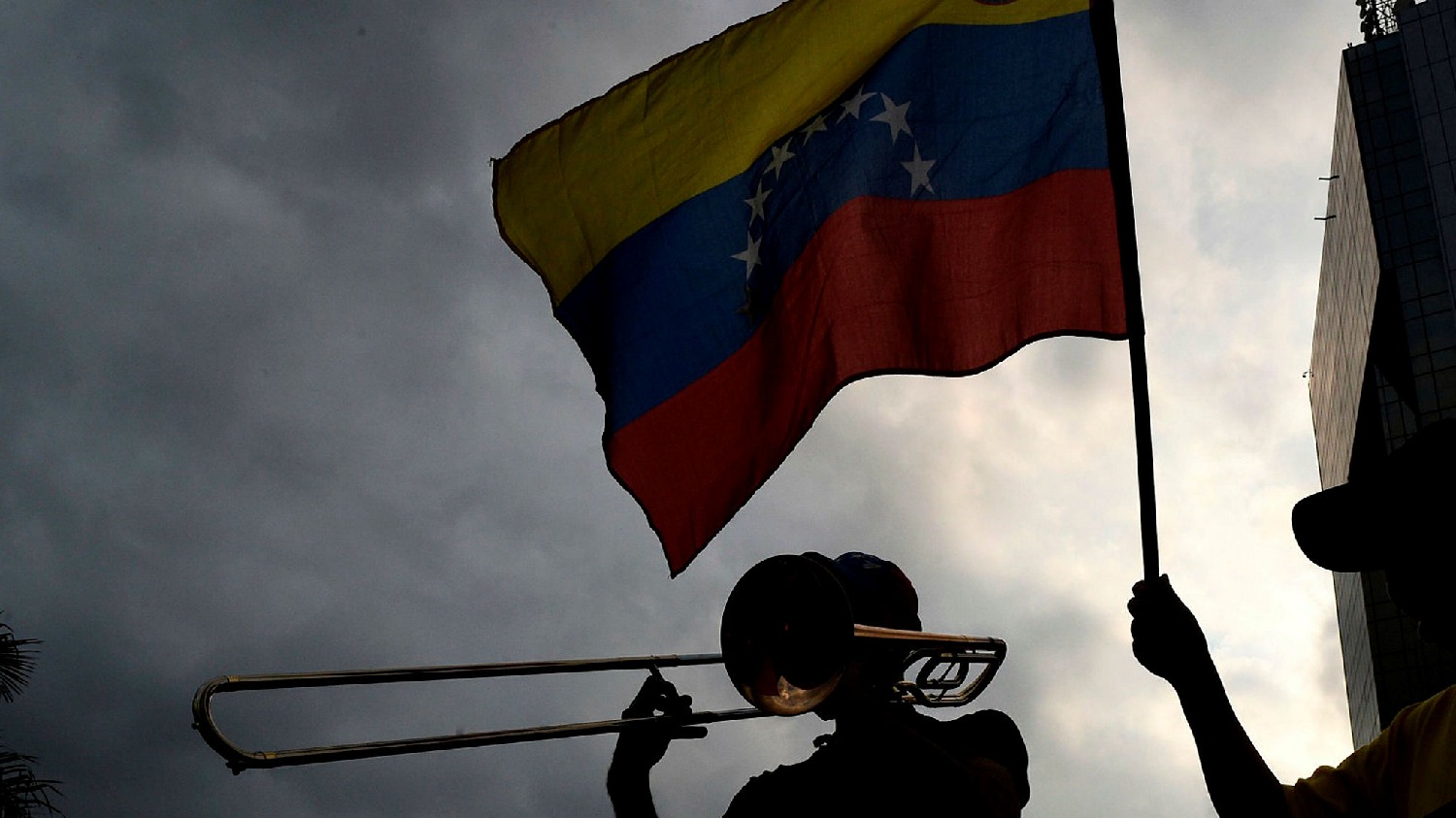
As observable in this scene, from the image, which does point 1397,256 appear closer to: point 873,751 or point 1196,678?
point 873,751

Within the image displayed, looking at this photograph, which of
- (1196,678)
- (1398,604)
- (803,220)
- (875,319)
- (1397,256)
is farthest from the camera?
(1397,256)

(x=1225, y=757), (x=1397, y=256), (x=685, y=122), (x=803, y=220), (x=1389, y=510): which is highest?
(x=1397, y=256)

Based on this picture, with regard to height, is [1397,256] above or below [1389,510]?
above

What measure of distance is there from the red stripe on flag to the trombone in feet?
3.37

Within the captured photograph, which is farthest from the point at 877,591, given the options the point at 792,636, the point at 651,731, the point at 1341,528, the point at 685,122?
the point at 685,122

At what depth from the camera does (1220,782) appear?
2277mm

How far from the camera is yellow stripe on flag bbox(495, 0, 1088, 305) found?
196 inches

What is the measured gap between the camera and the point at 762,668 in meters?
3.91

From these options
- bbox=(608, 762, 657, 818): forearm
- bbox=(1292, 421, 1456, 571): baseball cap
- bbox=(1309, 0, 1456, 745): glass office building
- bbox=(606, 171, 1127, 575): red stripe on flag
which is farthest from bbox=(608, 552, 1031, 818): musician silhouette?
bbox=(1309, 0, 1456, 745): glass office building

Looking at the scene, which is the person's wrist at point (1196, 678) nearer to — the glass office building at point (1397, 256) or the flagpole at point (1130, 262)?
the flagpole at point (1130, 262)

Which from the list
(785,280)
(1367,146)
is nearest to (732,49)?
(785,280)

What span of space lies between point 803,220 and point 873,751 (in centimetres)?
246

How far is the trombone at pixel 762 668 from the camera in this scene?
3.65m

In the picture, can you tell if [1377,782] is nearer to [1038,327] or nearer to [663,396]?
[1038,327]
